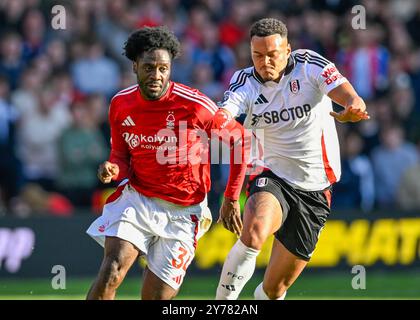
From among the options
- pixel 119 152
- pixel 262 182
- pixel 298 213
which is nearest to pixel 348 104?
pixel 262 182

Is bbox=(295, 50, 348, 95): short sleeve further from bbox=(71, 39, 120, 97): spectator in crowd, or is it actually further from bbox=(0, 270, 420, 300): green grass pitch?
bbox=(71, 39, 120, 97): spectator in crowd

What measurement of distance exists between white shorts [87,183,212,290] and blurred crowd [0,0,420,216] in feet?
19.9

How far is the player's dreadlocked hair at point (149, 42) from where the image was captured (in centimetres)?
859

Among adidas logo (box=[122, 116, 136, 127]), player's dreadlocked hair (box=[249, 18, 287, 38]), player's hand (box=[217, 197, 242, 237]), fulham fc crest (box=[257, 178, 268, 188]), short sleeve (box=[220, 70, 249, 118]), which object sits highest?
player's dreadlocked hair (box=[249, 18, 287, 38])

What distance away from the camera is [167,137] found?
8.72 metres

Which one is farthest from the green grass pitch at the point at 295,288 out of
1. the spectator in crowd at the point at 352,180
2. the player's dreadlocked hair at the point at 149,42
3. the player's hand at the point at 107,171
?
the player's dreadlocked hair at the point at 149,42

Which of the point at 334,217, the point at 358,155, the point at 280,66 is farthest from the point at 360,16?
the point at 280,66

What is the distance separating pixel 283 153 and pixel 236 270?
121cm

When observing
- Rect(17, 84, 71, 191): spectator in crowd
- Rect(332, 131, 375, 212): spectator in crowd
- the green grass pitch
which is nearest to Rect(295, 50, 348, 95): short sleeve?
the green grass pitch

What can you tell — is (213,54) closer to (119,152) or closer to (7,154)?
A: (7,154)

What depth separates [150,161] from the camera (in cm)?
873

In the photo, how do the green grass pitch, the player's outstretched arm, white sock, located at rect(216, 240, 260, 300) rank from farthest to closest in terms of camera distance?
the green grass pitch < white sock, located at rect(216, 240, 260, 300) < the player's outstretched arm

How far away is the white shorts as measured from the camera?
8.52 meters
